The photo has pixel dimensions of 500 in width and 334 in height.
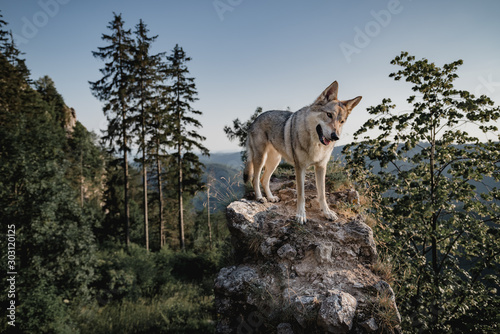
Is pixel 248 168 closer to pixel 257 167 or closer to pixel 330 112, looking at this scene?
pixel 257 167

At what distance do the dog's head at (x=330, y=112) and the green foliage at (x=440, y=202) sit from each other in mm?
343

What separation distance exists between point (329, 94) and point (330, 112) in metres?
0.46

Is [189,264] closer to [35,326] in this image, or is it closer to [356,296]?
[35,326]

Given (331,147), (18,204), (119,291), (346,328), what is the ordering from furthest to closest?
(119,291) < (18,204) < (331,147) < (346,328)

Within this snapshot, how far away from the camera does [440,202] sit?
262 centimetres

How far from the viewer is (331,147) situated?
4.02m

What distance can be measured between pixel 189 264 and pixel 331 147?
19.2 meters

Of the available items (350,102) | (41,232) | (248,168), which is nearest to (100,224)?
(41,232)

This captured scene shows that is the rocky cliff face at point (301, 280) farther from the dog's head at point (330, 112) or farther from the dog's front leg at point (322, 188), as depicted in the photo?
the dog's head at point (330, 112)

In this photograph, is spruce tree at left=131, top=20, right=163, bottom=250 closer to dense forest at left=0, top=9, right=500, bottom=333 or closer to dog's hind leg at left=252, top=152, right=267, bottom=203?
dense forest at left=0, top=9, right=500, bottom=333

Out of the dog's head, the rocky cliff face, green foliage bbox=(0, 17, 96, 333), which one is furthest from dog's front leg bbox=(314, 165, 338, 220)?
green foliage bbox=(0, 17, 96, 333)

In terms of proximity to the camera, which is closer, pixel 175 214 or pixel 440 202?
pixel 440 202

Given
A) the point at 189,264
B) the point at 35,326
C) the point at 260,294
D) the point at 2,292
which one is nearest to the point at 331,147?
the point at 260,294

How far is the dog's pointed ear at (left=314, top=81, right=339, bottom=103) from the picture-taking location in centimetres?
361
